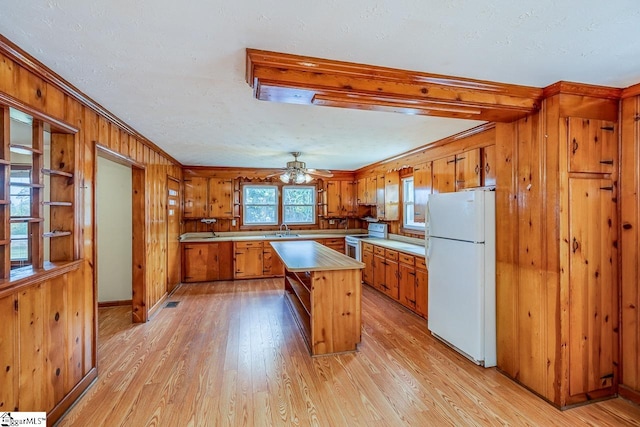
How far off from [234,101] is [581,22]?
2.19 meters

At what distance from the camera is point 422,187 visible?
Result: 4324 millimetres

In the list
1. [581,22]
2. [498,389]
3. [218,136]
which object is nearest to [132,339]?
[218,136]

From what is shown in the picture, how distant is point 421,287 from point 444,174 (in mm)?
1484

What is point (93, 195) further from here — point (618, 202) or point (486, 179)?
point (618, 202)

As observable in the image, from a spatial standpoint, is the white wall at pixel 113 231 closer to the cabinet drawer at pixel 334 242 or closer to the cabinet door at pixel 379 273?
the cabinet drawer at pixel 334 242

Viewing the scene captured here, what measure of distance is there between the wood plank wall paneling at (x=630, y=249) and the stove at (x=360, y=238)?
3.63m

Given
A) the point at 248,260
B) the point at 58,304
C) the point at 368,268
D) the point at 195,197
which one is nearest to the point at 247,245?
the point at 248,260

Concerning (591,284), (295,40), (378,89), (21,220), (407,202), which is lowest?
(591,284)

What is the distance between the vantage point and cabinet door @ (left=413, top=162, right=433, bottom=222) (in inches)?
165

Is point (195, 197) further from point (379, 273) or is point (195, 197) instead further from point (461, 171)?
point (461, 171)

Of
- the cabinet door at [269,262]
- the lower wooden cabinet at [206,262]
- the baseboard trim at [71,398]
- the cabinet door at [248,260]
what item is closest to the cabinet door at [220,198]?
the lower wooden cabinet at [206,262]

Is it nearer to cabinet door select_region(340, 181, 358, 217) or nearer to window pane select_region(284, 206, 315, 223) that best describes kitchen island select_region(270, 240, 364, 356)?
window pane select_region(284, 206, 315, 223)

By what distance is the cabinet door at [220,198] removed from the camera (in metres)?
6.11

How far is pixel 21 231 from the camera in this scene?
3.33 m
